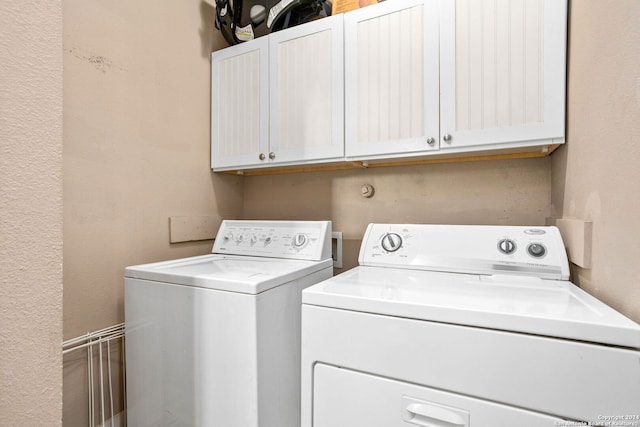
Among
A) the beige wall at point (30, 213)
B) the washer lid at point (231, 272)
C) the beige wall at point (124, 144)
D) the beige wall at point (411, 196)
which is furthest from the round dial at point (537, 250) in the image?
the beige wall at point (124, 144)

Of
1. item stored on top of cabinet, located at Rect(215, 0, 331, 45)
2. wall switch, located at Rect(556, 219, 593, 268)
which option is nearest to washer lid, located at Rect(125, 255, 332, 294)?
wall switch, located at Rect(556, 219, 593, 268)

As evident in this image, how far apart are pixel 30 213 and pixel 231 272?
2.60ft

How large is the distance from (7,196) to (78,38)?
1.14 metres

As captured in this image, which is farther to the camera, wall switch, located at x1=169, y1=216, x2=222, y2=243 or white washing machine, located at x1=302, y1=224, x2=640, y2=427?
wall switch, located at x1=169, y1=216, x2=222, y2=243

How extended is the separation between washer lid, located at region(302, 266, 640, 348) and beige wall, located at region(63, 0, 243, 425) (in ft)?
3.23

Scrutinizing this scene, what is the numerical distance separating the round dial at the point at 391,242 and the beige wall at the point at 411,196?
33 cm

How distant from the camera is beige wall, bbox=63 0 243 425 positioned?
1258 millimetres

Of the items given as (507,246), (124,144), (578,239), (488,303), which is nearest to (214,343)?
(488,303)

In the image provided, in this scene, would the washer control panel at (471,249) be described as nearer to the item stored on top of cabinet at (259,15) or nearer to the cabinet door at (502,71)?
the cabinet door at (502,71)

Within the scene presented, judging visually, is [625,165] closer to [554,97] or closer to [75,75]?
[554,97]

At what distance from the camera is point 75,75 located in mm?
1255

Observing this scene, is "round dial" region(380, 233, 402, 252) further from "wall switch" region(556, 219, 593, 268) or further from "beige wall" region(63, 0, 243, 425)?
"beige wall" region(63, 0, 243, 425)

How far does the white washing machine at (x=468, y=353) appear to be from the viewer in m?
0.66

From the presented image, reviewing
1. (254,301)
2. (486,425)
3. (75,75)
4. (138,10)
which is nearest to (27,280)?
(254,301)
